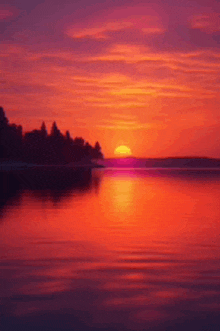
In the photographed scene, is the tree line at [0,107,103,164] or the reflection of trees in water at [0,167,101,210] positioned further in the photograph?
the tree line at [0,107,103,164]

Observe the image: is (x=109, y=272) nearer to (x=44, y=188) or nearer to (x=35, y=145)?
(x=44, y=188)

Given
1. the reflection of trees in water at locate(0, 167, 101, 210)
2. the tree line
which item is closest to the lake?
the reflection of trees in water at locate(0, 167, 101, 210)

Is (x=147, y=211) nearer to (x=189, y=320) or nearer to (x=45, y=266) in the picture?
(x=45, y=266)

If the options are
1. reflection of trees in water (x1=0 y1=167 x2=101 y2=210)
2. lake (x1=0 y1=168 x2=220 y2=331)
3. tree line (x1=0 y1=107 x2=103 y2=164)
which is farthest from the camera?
tree line (x1=0 y1=107 x2=103 y2=164)

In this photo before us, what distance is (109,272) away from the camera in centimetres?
974

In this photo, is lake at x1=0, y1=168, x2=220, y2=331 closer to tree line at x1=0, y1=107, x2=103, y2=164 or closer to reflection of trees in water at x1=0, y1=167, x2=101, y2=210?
reflection of trees in water at x1=0, y1=167, x2=101, y2=210

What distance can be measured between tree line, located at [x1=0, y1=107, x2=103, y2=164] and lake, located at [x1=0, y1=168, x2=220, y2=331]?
109444 mm

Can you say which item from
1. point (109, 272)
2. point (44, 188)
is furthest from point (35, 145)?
point (109, 272)

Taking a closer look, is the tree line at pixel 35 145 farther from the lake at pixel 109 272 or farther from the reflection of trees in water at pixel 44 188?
the lake at pixel 109 272

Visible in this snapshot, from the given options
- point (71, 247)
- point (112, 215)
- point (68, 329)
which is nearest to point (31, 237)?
point (71, 247)

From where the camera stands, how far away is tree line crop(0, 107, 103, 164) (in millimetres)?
126119

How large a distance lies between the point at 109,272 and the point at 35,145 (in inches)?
6023

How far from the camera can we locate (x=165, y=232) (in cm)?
1511

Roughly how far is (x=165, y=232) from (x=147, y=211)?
6.19m
